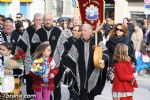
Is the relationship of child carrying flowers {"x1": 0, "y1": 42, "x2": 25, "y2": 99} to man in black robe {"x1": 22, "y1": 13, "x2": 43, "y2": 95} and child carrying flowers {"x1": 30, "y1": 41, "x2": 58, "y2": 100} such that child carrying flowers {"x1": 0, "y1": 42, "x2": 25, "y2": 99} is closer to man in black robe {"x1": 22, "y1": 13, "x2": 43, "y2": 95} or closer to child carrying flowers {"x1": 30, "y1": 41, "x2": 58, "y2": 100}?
child carrying flowers {"x1": 30, "y1": 41, "x2": 58, "y2": 100}

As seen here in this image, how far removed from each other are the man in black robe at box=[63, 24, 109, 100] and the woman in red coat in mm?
308

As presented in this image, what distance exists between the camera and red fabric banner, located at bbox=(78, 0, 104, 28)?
8.91m

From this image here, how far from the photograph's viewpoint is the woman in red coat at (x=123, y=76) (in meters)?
8.69

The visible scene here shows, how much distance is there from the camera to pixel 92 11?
8.95 m

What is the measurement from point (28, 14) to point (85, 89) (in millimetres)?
32973

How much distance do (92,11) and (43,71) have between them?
1332 mm

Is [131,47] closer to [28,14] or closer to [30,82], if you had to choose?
[30,82]

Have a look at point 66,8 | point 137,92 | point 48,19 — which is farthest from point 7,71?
point 66,8

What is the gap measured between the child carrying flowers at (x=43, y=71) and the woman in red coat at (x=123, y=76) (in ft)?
3.55

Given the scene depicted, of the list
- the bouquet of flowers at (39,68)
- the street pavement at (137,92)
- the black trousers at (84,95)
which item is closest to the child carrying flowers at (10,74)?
the bouquet of flowers at (39,68)

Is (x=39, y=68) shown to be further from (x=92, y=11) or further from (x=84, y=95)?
(x=92, y=11)

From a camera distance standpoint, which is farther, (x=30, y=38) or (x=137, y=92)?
(x=137, y=92)

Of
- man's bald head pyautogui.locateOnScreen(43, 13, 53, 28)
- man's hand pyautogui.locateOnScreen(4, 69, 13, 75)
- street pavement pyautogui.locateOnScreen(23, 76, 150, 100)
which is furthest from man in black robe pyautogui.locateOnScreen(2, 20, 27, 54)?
man's hand pyautogui.locateOnScreen(4, 69, 13, 75)

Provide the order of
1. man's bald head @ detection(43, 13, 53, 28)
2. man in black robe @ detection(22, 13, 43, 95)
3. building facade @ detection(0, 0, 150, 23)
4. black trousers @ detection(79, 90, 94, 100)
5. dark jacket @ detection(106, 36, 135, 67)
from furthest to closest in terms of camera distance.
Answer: building facade @ detection(0, 0, 150, 23), dark jacket @ detection(106, 36, 135, 67), man in black robe @ detection(22, 13, 43, 95), man's bald head @ detection(43, 13, 53, 28), black trousers @ detection(79, 90, 94, 100)
